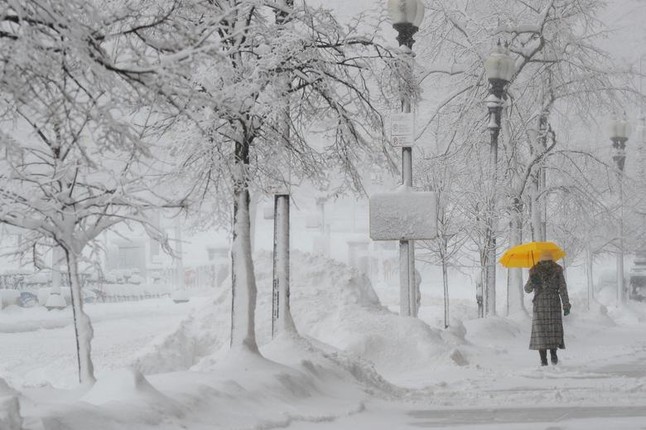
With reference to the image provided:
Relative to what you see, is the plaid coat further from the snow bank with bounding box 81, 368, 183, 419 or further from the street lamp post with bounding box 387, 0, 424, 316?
the snow bank with bounding box 81, 368, 183, 419

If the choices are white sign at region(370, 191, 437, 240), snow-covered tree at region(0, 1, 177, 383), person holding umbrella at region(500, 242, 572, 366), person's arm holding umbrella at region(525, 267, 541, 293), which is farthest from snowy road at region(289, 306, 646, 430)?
snow-covered tree at region(0, 1, 177, 383)

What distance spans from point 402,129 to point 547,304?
132 inches

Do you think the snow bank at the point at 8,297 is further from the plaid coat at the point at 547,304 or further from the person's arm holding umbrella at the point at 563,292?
the person's arm holding umbrella at the point at 563,292

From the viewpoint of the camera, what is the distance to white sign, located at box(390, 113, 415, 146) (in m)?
15.6

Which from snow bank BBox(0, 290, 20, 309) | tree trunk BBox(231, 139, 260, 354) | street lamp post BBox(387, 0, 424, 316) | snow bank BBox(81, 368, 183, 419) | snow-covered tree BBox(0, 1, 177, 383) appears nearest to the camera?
snow-covered tree BBox(0, 1, 177, 383)

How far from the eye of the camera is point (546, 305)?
15484 mm

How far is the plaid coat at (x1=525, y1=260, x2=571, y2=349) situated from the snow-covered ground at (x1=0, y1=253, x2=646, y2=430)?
1.74ft

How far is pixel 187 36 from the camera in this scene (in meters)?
6.15

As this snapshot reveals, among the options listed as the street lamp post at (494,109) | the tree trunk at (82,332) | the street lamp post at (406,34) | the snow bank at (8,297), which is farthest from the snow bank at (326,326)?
the snow bank at (8,297)

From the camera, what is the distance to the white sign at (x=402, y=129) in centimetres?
1564

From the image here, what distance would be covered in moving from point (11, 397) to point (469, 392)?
6.68 metres

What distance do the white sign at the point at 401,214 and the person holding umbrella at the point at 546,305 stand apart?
1.68 metres

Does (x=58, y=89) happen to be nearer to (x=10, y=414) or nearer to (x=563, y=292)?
(x=10, y=414)

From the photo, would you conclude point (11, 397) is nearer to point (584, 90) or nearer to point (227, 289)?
point (227, 289)
